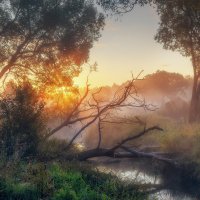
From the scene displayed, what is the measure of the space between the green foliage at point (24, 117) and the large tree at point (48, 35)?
30.8ft

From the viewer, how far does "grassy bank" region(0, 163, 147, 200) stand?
12.5 meters

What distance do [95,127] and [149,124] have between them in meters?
6.12

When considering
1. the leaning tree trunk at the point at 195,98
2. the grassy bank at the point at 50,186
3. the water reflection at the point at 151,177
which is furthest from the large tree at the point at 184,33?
the grassy bank at the point at 50,186

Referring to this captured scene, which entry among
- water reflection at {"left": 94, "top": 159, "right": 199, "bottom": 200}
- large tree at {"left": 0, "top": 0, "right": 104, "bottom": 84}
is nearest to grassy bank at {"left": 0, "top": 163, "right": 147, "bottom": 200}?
water reflection at {"left": 94, "top": 159, "right": 199, "bottom": 200}

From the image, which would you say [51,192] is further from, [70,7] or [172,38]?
[172,38]

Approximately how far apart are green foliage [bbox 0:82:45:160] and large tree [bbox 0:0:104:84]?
30.8 feet

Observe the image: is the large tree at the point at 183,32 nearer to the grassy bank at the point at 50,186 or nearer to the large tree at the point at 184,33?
the large tree at the point at 184,33

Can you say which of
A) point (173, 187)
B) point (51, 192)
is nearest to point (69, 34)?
point (173, 187)

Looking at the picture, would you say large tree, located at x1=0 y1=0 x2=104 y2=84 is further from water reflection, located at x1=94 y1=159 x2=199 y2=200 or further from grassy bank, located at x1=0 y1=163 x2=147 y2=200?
grassy bank, located at x1=0 y1=163 x2=147 y2=200

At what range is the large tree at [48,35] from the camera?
30297 mm

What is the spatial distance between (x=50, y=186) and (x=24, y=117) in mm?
8433

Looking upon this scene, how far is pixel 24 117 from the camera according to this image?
21.3 metres

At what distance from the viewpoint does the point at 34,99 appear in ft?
73.3

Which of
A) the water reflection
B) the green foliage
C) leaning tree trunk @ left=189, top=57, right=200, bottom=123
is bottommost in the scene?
the water reflection
